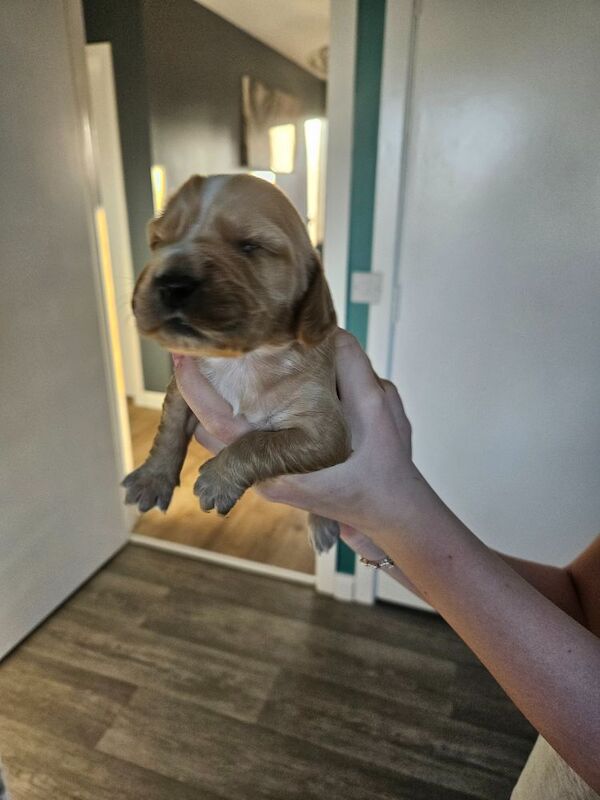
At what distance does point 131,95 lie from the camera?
3.77 metres

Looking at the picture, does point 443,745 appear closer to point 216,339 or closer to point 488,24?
point 216,339

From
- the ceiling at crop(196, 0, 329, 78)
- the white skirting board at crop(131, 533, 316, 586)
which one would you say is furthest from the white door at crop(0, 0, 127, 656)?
the ceiling at crop(196, 0, 329, 78)

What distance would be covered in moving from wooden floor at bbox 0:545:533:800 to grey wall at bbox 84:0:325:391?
2.16m

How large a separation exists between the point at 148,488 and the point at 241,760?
115 cm

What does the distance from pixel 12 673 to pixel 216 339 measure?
2.06 meters

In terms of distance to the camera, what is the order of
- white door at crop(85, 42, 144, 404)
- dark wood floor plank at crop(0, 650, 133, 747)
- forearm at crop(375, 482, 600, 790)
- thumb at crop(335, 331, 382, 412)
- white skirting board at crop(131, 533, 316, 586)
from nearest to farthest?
1. forearm at crop(375, 482, 600, 790)
2. thumb at crop(335, 331, 382, 412)
3. dark wood floor plank at crop(0, 650, 133, 747)
4. white skirting board at crop(131, 533, 316, 586)
5. white door at crop(85, 42, 144, 404)

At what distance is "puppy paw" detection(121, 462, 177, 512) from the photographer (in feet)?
4.45

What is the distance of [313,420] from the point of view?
1.07 meters

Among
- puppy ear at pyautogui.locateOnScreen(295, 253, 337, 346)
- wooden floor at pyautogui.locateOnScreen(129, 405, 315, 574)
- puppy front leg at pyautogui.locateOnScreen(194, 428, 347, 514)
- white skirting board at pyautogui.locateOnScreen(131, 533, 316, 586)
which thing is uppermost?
puppy ear at pyautogui.locateOnScreen(295, 253, 337, 346)

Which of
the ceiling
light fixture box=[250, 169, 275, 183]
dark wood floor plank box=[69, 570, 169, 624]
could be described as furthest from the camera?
the ceiling

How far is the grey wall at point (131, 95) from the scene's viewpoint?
358 centimetres

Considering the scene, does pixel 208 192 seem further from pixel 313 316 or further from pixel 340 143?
pixel 340 143

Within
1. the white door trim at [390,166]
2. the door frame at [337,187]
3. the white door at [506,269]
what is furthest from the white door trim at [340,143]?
the white door at [506,269]

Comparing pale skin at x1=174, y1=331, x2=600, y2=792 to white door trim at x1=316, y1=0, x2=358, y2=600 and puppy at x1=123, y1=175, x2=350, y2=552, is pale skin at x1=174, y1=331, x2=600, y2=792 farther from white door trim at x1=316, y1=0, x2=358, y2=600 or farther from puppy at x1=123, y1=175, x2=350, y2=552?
white door trim at x1=316, y1=0, x2=358, y2=600
